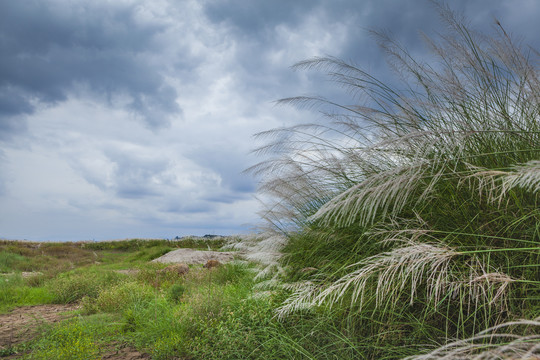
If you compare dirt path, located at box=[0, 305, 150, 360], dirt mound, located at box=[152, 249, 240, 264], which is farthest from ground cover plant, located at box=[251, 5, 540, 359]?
dirt mound, located at box=[152, 249, 240, 264]

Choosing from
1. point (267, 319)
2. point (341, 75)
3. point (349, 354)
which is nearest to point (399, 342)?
point (349, 354)

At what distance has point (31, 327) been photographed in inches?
181

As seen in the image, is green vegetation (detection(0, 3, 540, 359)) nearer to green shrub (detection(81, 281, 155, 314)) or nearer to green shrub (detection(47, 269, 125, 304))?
green shrub (detection(81, 281, 155, 314))

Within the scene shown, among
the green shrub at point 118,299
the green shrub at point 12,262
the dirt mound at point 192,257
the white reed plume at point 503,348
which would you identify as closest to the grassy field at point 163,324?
the green shrub at point 118,299

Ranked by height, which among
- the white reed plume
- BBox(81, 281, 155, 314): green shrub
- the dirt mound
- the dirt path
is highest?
the dirt mound

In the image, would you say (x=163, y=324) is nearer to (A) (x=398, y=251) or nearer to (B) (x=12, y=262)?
(A) (x=398, y=251)

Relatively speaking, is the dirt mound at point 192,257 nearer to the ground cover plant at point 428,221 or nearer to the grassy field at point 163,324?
the grassy field at point 163,324

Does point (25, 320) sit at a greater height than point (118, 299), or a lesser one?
lesser

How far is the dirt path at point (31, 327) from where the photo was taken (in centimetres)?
342

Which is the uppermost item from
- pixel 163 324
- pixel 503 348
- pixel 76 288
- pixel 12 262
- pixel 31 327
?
pixel 12 262

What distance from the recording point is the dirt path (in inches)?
135

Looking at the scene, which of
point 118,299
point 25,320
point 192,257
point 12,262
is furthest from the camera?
point 12,262

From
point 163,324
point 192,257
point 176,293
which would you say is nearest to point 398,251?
point 163,324

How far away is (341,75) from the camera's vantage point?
3.54 m
